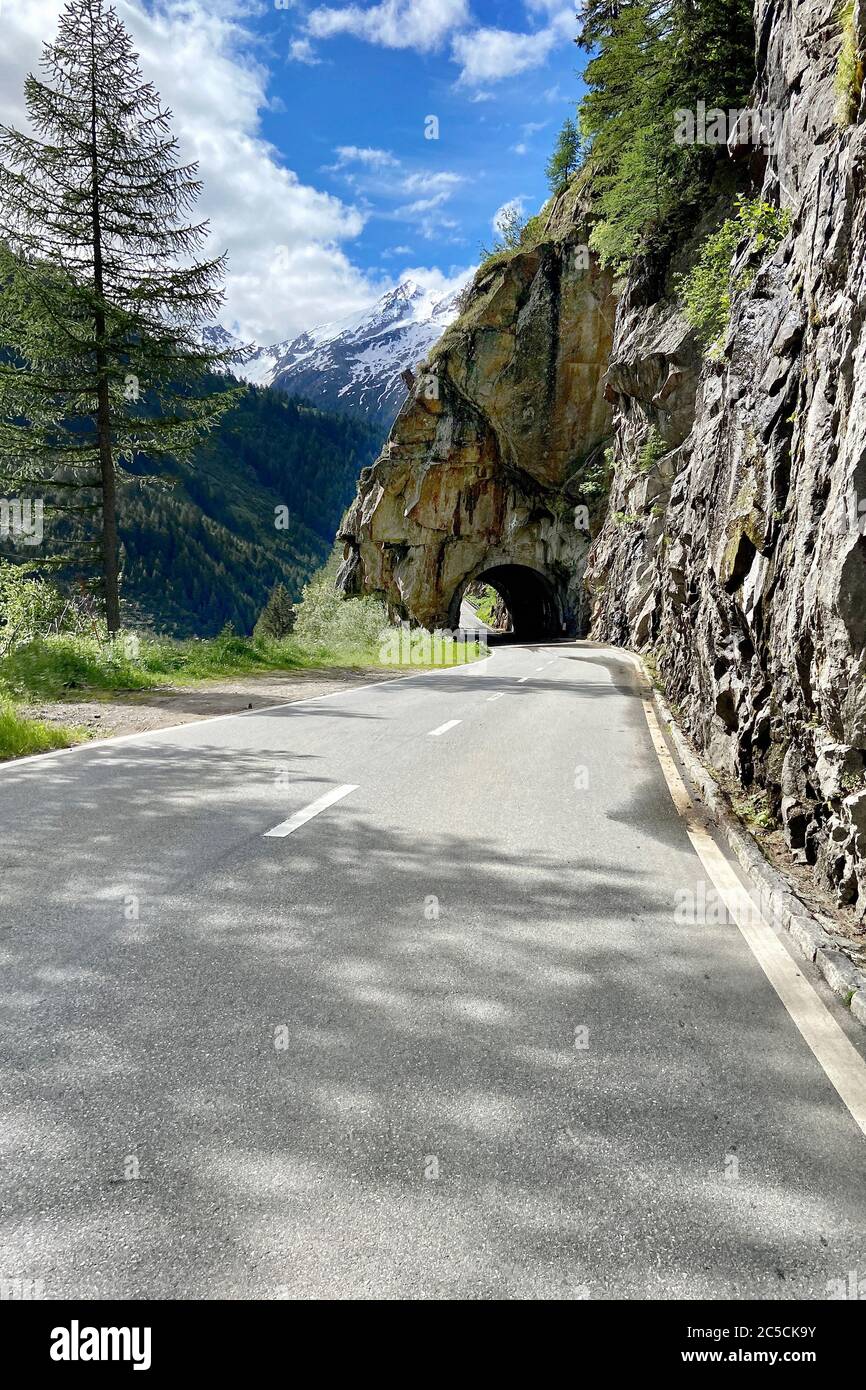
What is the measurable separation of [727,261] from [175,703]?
604 inches

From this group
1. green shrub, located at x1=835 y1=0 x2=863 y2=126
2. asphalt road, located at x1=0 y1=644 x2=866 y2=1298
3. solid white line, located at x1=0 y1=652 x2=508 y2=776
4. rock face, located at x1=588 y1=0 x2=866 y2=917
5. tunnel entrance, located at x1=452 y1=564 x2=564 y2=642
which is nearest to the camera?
asphalt road, located at x1=0 y1=644 x2=866 y2=1298

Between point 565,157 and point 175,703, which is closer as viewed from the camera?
point 175,703

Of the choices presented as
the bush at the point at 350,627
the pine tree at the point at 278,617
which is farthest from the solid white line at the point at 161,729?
the pine tree at the point at 278,617

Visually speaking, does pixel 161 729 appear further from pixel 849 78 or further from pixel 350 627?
pixel 350 627

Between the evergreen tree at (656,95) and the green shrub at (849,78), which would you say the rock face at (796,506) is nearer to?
the green shrub at (849,78)

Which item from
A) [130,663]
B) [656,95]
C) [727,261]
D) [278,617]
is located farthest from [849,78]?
[278,617]

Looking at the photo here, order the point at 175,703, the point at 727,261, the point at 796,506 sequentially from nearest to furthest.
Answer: the point at 796,506
the point at 175,703
the point at 727,261

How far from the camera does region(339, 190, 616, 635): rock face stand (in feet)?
155

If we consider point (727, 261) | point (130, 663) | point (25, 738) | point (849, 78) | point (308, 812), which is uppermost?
point (727, 261)

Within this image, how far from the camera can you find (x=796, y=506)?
19.8 feet

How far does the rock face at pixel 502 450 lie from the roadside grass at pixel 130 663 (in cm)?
3137

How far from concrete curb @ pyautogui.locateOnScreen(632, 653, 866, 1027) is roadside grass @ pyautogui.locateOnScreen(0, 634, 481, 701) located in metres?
10.8

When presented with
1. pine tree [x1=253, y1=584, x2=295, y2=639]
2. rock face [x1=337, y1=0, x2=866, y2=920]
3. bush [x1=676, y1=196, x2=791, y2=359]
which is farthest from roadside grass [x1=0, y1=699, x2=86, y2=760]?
pine tree [x1=253, y1=584, x2=295, y2=639]

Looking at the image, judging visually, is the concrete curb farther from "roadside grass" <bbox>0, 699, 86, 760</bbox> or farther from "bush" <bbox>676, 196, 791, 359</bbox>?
"bush" <bbox>676, 196, 791, 359</bbox>
